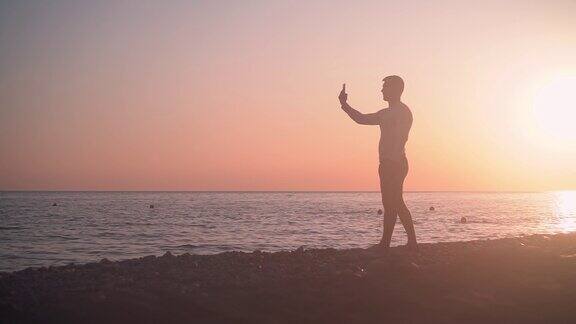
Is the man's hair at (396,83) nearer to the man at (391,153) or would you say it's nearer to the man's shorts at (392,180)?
the man at (391,153)

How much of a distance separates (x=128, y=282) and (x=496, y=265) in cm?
590

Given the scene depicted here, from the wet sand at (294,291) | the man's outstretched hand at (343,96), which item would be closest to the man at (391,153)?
the man's outstretched hand at (343,96)

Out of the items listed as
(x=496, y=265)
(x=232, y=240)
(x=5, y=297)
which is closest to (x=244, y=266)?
(x=5, y=297)

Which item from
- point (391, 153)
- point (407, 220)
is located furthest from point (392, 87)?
→ point (407, 220)

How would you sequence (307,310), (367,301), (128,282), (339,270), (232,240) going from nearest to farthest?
(307,310) → (367,301) → (128,282) → (339,270) → (232,240)

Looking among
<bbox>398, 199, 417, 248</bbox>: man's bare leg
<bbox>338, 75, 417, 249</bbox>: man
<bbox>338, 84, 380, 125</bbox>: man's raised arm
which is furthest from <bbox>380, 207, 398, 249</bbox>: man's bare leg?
Answer: <bbox>338, 84, 380, 125</bbox>: man's raised arm

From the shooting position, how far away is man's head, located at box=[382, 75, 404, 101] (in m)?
10.7

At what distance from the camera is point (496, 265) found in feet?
30.4

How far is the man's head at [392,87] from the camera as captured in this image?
35.2ft

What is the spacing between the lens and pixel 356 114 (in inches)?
411

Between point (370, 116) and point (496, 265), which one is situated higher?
point (370, 116)

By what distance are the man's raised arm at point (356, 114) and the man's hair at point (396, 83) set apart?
65 centimetres

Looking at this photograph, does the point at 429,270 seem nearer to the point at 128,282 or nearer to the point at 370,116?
the point at 370,116

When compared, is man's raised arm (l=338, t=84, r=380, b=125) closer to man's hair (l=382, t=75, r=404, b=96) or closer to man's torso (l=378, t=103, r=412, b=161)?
man's torso (l=378, t=103, r=412, b=161)
